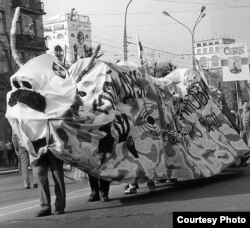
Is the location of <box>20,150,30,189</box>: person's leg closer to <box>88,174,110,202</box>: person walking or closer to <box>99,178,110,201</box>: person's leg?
<box>88,174,110,202</box>: person walking

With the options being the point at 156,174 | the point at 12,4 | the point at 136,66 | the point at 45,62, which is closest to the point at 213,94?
the point at 136,66

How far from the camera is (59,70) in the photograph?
8.60 m

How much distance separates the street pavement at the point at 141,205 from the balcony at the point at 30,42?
3595cm

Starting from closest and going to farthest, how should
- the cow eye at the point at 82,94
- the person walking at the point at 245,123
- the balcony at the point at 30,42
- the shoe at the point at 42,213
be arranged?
1. the shoe at the point at 42,213
2. the cow eye at the point at 82,94
3. the person walking at the point at 245,123
4. the balcony at the point at 30,42

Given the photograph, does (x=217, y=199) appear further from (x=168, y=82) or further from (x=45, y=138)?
(x=168, y=82)

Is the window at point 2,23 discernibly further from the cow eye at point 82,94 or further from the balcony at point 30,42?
the cow eye at point 82,94

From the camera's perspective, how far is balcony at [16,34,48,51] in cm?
4644

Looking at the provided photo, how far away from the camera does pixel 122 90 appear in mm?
9602

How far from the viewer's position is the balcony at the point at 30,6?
47.6 m

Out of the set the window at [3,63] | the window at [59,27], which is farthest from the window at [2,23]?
the window at [59,27]

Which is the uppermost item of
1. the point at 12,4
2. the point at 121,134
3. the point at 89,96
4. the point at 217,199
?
the point at 12,4

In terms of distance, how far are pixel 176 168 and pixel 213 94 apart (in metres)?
3.27

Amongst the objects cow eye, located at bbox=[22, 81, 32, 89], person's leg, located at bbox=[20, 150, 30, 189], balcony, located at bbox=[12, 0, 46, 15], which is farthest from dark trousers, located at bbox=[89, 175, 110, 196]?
balcony, located at bbox=[12, 0, 46, 15]

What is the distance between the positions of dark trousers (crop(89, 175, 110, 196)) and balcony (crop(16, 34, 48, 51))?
36.7m
